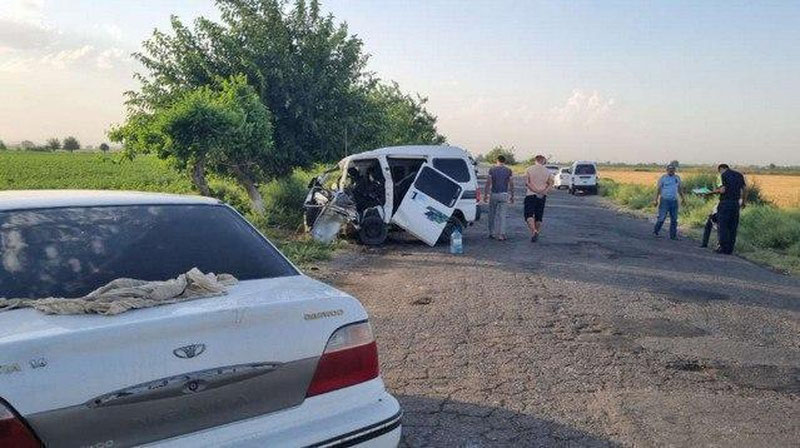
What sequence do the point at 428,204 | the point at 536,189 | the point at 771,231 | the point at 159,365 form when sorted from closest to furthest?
the point at 159,365, the point at 428,204, the point at 536,189, the point at 771,231

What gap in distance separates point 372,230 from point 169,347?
35.4 feet

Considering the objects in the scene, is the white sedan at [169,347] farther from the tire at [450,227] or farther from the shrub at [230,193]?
the shrub at [230,193]

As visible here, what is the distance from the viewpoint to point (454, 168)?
43.2 feet

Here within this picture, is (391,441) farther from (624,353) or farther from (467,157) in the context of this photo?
(467,157)

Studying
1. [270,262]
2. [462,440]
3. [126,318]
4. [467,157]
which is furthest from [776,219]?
[126,318]

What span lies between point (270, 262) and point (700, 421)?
299cm

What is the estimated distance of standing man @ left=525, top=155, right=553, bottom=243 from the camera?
12930 mm

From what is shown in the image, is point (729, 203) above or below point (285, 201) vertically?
above

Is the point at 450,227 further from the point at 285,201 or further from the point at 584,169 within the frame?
the point at 584,169

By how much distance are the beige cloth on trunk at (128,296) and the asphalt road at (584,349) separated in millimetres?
1716

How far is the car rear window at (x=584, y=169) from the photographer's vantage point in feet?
121

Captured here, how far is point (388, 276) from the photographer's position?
31.6ft

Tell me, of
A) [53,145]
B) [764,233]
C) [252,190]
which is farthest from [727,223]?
[53,145]

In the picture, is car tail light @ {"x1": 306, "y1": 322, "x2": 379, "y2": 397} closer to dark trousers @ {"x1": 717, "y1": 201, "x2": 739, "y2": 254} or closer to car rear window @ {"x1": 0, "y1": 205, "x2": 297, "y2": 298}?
car rear window @ {"x1": 0, "y1": 205, "x2": 297, "y2": 298}
